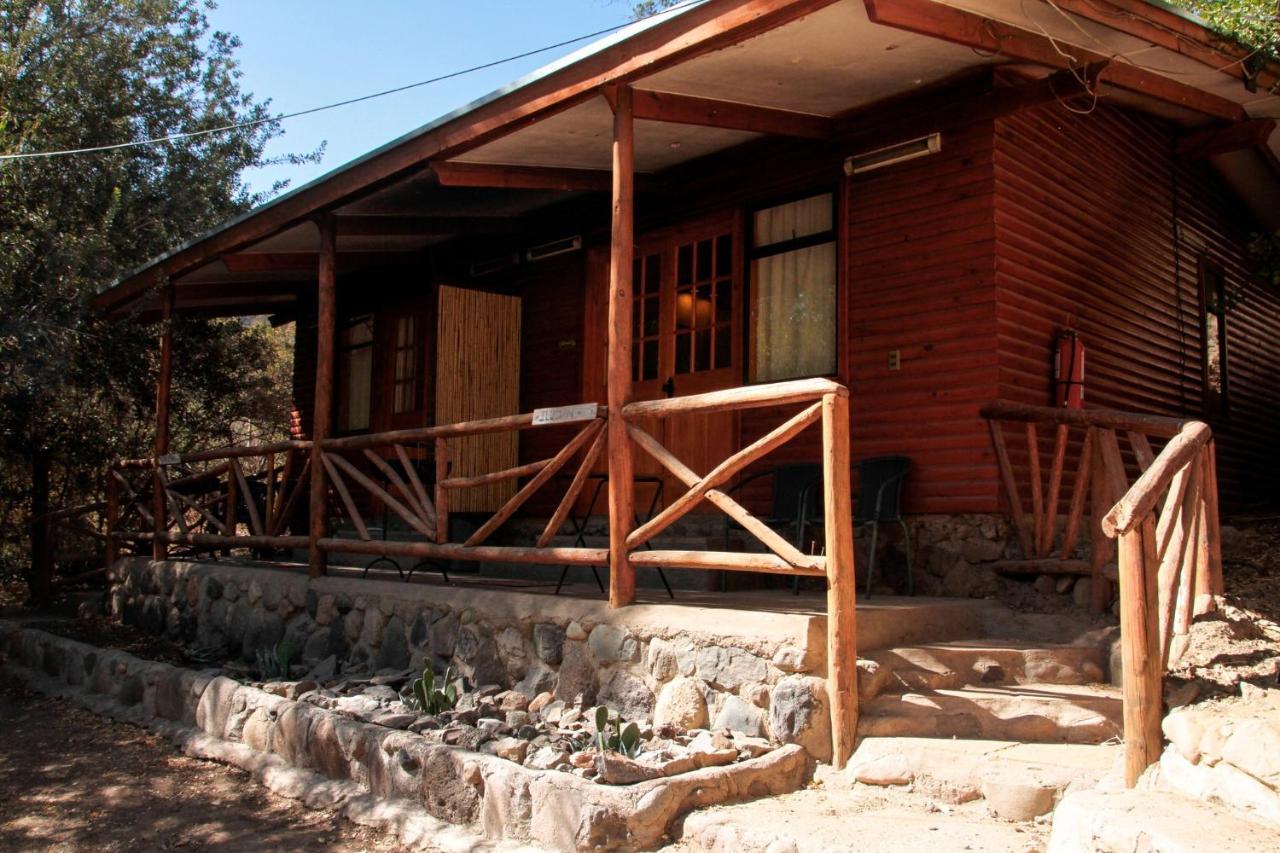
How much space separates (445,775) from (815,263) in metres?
4.11

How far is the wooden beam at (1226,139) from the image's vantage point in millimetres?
7863

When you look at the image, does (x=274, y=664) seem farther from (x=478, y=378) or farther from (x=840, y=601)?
(x=840, y=601)

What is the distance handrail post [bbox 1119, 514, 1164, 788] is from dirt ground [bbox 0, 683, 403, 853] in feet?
9.29

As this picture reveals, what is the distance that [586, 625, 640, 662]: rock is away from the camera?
510cm

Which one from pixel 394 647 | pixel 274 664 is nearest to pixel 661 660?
pixel 394 647

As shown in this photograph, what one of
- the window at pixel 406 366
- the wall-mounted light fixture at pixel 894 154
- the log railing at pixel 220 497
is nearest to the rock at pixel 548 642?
the log railing at pixel 220 497

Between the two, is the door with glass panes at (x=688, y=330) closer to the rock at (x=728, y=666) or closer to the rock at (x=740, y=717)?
the rock at (x=728, y=666)

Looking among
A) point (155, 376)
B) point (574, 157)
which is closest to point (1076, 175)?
point (574, 157)

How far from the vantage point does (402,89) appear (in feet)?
36.9

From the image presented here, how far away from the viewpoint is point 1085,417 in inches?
227

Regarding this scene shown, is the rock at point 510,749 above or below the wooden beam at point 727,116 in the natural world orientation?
below

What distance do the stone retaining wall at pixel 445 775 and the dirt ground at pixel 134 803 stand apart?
18 centimetres

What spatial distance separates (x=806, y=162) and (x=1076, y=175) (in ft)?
5.94

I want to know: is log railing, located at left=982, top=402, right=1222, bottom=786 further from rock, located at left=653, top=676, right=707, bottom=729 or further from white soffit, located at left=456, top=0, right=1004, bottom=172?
white soffit, located at left=456, top=0, right=1004, bottom=172
